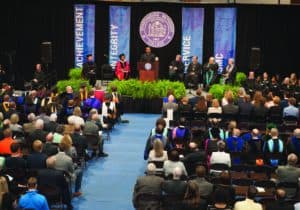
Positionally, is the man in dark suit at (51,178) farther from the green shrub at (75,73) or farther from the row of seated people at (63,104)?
the green shrub at (75,73)

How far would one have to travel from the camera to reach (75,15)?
27297 millimetres

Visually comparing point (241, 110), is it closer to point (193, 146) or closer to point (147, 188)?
point (193, 146)

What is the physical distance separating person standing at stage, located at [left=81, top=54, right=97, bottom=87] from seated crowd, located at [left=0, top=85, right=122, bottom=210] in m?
4.22

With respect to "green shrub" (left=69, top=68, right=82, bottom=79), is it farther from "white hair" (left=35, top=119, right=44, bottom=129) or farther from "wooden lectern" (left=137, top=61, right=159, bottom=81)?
"white hair" (left=35, top=119, right=44, bottom=129)

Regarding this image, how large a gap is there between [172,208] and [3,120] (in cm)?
696

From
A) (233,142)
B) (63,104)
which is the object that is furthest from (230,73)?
(233,142)

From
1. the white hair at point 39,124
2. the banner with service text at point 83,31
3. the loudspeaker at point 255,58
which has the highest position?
the banner with service text at point 83,31

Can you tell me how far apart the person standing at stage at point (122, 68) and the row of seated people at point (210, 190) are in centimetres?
1324

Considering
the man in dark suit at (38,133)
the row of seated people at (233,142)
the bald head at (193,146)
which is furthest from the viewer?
the man in dark suit at (38,133)

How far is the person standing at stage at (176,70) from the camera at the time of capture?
1017 inches

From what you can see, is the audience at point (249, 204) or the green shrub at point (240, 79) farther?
the green shrub at point (240, 79)

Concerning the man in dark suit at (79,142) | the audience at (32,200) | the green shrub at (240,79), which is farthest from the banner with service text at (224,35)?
the audience at (32,200)

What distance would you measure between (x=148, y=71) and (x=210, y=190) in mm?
12447

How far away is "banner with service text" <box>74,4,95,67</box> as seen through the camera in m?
27.3
